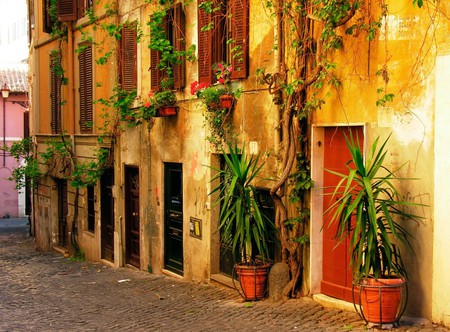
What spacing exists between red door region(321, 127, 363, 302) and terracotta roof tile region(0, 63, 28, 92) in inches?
1230

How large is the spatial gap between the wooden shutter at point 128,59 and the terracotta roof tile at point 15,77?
2375cm

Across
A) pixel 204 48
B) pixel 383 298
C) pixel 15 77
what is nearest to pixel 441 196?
pixel 383 298

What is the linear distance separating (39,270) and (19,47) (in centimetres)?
3984

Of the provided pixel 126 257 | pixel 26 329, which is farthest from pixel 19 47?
pixel 26 329

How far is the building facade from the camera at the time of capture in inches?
319

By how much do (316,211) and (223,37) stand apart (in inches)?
146

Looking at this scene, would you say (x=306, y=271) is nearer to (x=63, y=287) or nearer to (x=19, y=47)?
(x=63, y=287)

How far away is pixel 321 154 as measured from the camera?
9.74m

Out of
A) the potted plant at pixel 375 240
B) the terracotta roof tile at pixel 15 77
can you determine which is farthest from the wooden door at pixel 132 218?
the terracotta roof tile at pixel 15 77

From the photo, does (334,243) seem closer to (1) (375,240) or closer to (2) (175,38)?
(1) (375,240)

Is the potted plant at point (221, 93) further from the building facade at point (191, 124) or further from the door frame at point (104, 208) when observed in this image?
the door frame at point (104, 208)

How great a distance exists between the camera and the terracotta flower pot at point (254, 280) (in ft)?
33.1

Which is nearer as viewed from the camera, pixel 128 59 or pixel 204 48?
pixel 204 48

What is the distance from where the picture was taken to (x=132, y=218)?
1658cm
